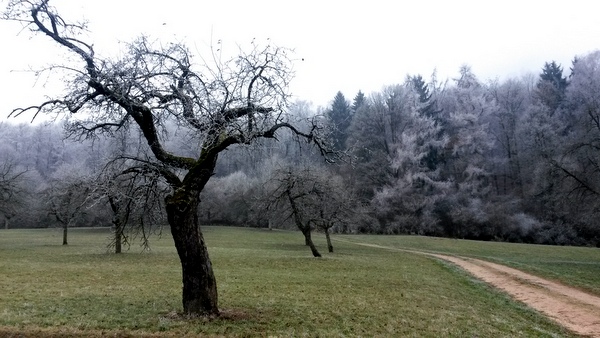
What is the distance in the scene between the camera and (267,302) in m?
12.9

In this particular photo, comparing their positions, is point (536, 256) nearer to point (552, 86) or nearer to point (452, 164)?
point (452, 164)

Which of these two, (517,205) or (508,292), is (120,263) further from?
(517,205)

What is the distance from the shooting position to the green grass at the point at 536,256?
22.3 metres

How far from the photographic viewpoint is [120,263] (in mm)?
24375

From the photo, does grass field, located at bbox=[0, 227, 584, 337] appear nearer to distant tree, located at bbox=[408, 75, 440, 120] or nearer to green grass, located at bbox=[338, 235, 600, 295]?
green grass, located at bbox=[338, 235, 600, 295]

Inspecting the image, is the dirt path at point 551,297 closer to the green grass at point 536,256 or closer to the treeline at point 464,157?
the green grass at point 536,256

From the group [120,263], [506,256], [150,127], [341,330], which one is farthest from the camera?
[506,256]

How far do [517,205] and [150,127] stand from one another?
55545 mm

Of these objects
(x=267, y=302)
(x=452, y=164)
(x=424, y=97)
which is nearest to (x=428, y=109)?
(x=424, y=97)

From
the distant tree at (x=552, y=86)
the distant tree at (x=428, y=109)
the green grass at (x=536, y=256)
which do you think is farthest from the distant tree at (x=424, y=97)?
the green grass at (x=536, y=256)

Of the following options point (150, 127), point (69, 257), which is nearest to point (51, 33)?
point (150, 127)

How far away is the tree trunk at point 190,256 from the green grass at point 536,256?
55.1 ft

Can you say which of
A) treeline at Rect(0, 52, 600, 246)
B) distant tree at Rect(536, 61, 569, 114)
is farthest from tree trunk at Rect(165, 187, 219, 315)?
distant tree at Rect(536, 61, 569, 114)

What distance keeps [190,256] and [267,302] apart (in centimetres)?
378
